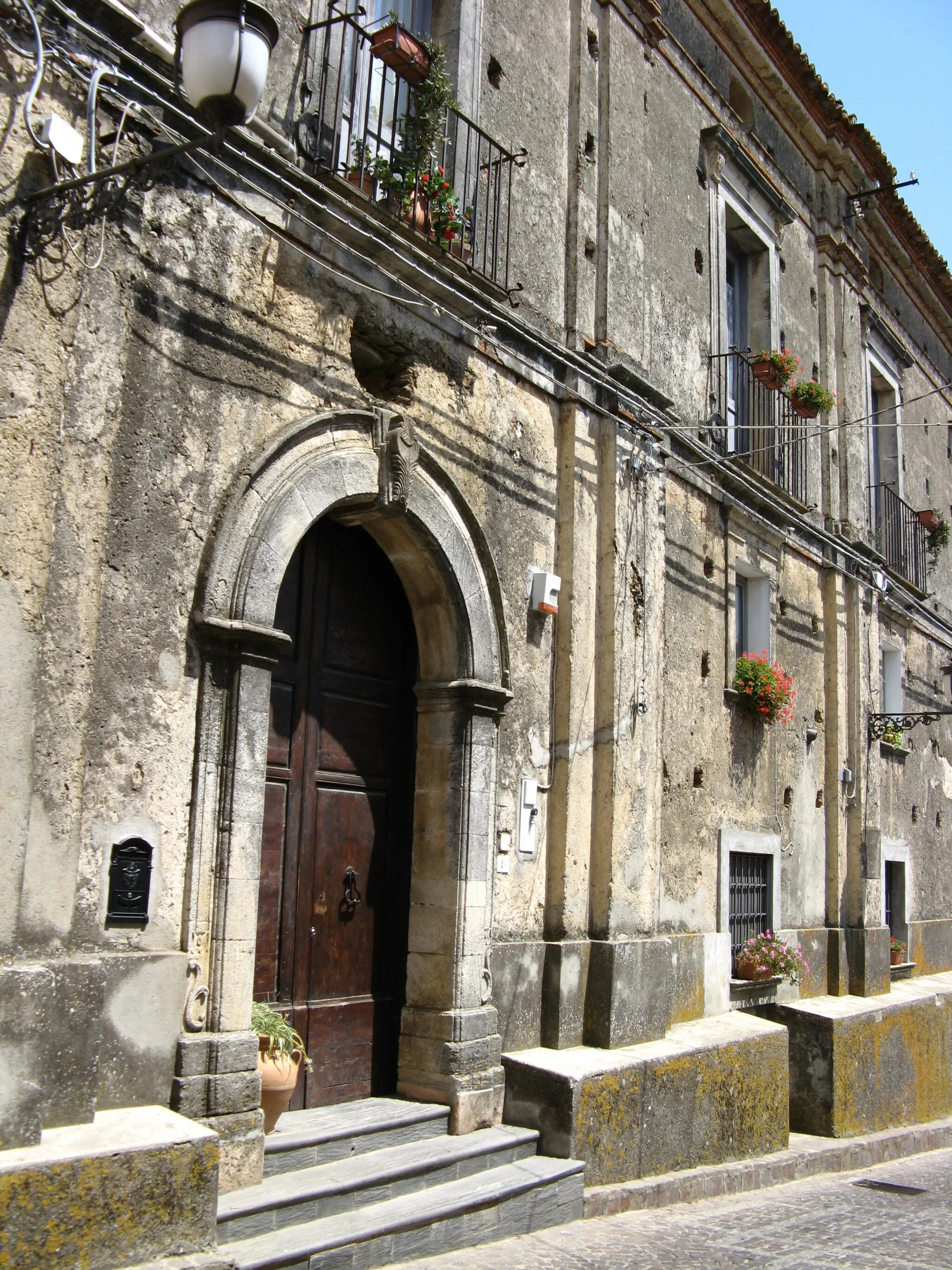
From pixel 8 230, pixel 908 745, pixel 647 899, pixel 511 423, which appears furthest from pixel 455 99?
pixel 908 745

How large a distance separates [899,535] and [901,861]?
12.7 feet

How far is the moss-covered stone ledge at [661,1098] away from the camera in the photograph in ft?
21.3

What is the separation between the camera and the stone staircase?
4.77 meters

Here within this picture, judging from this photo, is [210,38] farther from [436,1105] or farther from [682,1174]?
[682,1174]

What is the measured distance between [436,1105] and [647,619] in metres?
3.46

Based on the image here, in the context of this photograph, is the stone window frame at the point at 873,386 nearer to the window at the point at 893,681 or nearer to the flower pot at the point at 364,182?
the window at the point at 893,681

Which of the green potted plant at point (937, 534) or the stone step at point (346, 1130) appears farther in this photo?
the green potted plant at point (937, 534)

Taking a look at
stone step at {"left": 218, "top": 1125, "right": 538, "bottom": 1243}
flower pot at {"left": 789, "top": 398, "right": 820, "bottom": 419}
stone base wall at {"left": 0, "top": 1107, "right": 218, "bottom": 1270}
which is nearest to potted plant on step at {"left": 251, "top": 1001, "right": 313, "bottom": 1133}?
stone step at {"left": 218, "top": 1125, "right": 538, "bottom": 1243}

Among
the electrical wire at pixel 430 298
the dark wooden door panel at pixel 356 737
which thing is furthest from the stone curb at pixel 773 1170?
the electrical wire at pixel 430 298

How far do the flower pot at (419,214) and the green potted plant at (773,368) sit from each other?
4.64 m

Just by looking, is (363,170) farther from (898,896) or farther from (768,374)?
(898,896)

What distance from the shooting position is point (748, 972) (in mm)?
9547

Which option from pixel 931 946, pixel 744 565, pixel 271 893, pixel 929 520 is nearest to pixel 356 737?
pixel 271 893

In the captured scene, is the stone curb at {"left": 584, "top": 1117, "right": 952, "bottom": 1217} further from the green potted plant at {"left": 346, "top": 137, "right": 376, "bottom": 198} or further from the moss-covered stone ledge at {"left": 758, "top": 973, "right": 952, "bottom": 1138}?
the green potted plant at {"left": 346, "top": 137, "right": 376, "bottom": 198}
